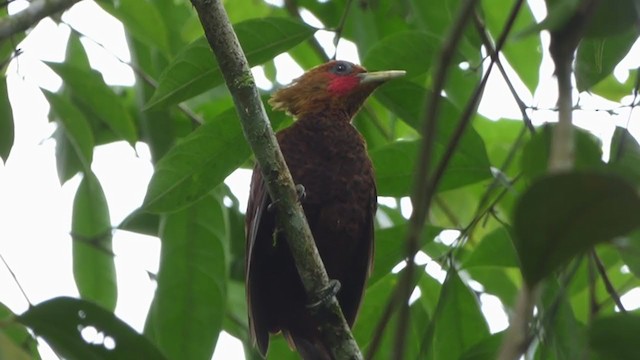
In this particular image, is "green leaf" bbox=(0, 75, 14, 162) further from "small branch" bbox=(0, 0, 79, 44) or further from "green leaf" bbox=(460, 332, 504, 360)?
"green leaf" bbox=(460, 332, 504, 360)

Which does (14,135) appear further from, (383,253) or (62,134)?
(383,253)

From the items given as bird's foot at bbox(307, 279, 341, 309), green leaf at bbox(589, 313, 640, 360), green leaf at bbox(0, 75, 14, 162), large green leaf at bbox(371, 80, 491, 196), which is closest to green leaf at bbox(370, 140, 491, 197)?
large green leaf at bbox(371, 80, 491, 196)

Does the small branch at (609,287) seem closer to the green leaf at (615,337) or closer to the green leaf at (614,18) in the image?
the green leaf at (615,337)

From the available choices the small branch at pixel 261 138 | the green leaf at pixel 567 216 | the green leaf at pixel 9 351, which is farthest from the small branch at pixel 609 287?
the green leaf at pixel 9 351

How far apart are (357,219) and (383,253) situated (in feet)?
2.48

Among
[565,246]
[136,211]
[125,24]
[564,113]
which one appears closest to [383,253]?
[136,211]

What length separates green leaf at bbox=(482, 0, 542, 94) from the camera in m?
4.30

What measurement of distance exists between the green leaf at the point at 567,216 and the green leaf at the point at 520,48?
9.31ft

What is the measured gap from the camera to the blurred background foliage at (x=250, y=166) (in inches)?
116

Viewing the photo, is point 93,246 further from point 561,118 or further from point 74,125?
point 561,118

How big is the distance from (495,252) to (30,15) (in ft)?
5.94

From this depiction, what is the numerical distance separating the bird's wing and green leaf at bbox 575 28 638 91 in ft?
4.93

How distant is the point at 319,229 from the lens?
4508 mm

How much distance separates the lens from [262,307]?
4574 millimetres
